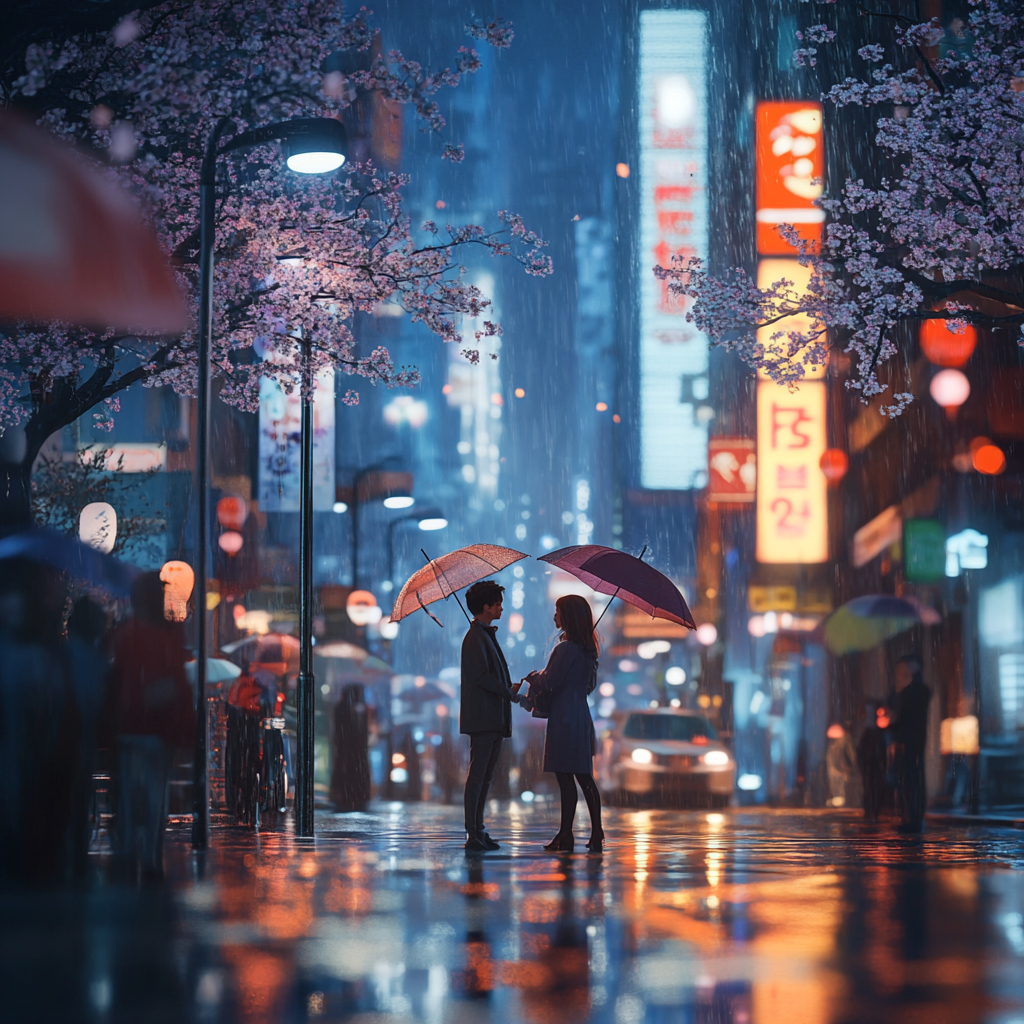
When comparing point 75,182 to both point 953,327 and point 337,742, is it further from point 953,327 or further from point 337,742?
point 337,742

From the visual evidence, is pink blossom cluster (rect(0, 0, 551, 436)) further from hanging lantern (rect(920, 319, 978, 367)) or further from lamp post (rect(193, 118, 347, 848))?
hanging lantern (rect(920, 319, 978, 367))

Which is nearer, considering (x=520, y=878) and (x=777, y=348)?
(x=520, y=878)

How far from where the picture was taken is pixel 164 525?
37.3 meters

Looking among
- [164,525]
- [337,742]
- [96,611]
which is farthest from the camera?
[164,525]

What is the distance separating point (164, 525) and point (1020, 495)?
19863 mm

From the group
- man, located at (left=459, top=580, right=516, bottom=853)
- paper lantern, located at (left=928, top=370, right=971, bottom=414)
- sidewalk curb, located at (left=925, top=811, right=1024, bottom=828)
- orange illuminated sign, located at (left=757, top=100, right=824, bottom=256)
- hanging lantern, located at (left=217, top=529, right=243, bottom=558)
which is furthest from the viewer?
hanging lantern, located at (left=217, top=529, right=243, bottom=558)

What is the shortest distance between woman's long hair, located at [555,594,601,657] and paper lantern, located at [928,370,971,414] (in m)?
17.0

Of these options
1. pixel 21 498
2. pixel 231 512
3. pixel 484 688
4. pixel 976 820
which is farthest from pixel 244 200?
pixel 231 512

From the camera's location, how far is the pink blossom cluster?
1399 cm

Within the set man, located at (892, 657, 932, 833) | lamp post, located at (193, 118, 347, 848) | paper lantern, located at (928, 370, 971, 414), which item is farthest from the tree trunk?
paper lantern, located at (928, 370, 971, 414)

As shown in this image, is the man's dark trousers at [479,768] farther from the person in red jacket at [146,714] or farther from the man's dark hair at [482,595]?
the person in red jacket at [146,714]

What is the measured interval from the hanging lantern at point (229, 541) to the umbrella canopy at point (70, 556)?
25948 mm

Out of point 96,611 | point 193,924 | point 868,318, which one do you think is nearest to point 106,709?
point 96,611

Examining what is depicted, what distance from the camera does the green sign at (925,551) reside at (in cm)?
2886
